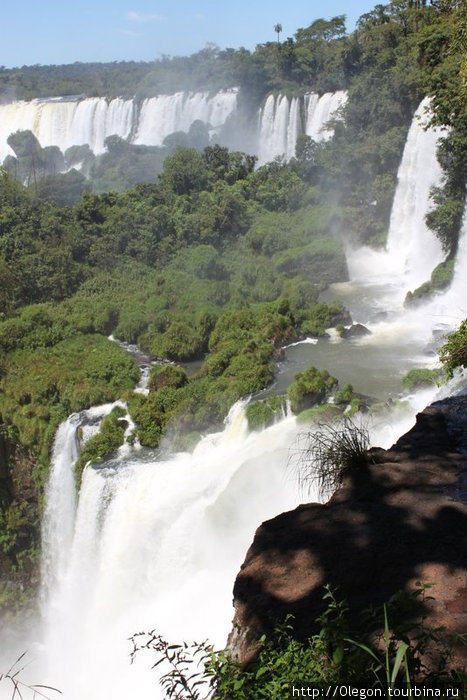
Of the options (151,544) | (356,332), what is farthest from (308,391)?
(356,332)

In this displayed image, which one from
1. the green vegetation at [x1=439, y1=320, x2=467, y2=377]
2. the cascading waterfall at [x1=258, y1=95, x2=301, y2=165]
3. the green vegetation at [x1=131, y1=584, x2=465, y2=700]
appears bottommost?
the green vegetation at [x1=439, y1=320, x2=467, y2=377]

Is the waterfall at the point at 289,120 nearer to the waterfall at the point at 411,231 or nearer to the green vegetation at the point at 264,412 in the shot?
the waterfall at the point at 411,231

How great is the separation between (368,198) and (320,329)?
10327 mm

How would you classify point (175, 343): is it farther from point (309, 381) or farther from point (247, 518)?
point (247, 518)

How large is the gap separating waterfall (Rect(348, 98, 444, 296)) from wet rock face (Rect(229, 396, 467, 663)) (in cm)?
1416

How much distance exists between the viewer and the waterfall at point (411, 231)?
2012cm

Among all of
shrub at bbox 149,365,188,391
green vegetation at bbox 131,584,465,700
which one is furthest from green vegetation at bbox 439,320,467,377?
shrub at bbox 149,365,188,391

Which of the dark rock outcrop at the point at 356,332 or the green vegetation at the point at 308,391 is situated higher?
the green vegetation at the point at 308,391

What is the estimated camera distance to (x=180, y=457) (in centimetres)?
1170

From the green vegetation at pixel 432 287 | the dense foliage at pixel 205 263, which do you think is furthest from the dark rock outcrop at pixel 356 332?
the green vegetation at pixel 432 287

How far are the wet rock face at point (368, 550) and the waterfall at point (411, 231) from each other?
14.2 meters

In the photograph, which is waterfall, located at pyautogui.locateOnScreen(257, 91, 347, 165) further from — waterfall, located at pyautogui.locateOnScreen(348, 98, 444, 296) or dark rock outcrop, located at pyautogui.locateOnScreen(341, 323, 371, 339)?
dark rock outcrop, located at pyautogui.locateOnScreen(341, 323, 371, 339)

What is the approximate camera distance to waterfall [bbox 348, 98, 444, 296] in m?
20.1

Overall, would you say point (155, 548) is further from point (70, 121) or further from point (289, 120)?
point (70, 121)
